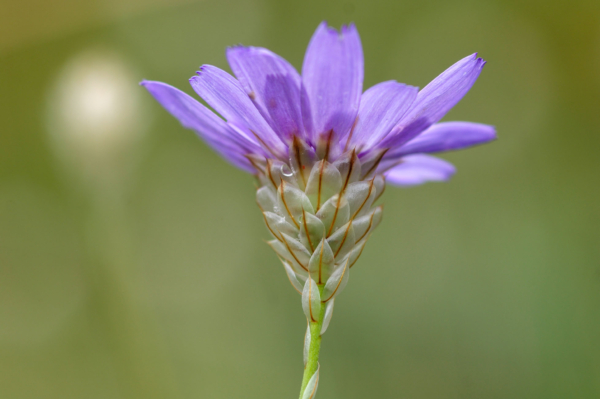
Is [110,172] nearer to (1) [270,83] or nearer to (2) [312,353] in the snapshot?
(1) [270,83]

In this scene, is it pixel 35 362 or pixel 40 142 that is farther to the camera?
pixel 40 142

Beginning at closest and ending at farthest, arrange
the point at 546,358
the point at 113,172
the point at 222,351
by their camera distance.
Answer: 1. the point at 113,172
2. the point at 546,358
3. the point at 222,351

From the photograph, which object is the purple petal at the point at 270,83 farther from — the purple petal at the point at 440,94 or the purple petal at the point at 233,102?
the purple petal at the point at 440,94

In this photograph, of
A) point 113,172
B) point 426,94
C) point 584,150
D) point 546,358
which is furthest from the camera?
point 584,150

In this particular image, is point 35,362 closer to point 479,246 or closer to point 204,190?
point 204,190

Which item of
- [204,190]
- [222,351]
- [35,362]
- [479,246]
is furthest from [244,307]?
[479,246]

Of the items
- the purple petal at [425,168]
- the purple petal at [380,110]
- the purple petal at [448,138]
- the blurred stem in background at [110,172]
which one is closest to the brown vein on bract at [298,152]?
the purple petal at [380,110]

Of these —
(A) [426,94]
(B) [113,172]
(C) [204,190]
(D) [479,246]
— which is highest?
(A) [426,94]

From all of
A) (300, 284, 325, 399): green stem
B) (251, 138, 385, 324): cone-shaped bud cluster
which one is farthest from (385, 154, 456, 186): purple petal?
(300, 284, 325, 399): green stem
